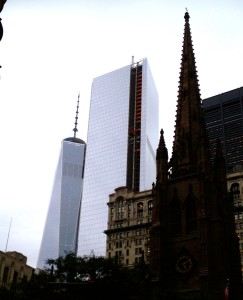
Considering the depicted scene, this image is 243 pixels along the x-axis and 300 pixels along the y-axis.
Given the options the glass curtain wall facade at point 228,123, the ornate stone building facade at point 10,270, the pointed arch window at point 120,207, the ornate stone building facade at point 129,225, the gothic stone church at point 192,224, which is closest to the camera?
the gothic stone church at point 192,224

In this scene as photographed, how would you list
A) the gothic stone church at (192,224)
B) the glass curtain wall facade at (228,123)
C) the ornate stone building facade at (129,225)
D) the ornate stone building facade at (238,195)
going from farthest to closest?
the glass curtain wall facade at (228,123)
the ornate stone building facade at (129,225)
the ornate stone building facade at (238,195)
the gothic stone church at (192,224)

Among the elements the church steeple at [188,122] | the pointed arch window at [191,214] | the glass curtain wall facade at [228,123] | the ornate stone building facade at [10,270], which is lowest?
the ornate stone building facade at [10,270]

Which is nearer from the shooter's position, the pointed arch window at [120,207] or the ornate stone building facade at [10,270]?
the ornate stone building facade at [10,270]

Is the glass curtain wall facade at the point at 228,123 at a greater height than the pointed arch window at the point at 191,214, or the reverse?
the glass curtain wall facade at the point at 228,123

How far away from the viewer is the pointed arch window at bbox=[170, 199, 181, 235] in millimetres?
58781

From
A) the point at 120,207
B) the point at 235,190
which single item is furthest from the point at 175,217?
the point at 120,207

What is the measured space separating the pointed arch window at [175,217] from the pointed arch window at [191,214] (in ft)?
3.68

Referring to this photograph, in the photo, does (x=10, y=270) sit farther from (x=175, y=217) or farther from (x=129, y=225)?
(x=129, y=225)

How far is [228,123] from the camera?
605 ft

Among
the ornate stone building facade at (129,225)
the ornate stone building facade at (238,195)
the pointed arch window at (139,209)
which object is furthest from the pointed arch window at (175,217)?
the pointed arch window at (139,209)

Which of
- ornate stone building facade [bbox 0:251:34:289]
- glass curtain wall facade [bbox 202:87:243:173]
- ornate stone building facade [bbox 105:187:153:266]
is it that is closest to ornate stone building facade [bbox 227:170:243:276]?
ornate stone building facade [bbox 105:187:153:266]

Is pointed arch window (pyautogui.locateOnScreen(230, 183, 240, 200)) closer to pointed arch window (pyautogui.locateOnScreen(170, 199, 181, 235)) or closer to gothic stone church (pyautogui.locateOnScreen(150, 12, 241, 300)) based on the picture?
gothic stone church (pyautogui.locateOnScreen(150, 12, 241, 300))

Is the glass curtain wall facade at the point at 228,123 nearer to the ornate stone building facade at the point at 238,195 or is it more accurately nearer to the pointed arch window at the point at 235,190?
the ornate stone building facade at the point at 238,195

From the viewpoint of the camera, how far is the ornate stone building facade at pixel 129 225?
112 meters
